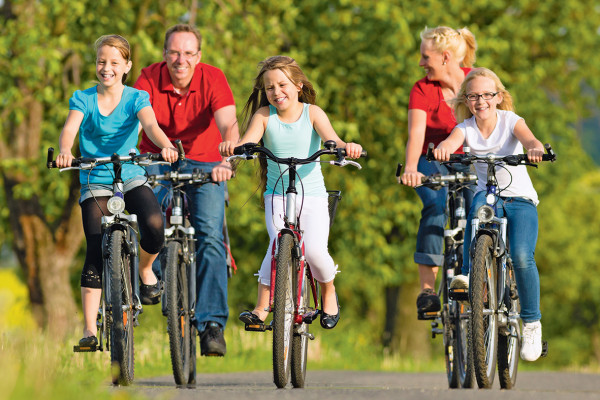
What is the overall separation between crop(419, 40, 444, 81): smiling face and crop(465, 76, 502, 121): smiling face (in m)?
1.08

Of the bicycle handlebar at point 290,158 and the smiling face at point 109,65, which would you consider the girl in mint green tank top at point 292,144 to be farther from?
the smiling face at point 109,65

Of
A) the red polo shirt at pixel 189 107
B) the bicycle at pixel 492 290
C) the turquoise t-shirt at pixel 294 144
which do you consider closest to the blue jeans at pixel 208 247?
the red polo shirt at pixel 189 107

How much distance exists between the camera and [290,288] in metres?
6.48

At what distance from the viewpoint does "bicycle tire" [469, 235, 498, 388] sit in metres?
6.39

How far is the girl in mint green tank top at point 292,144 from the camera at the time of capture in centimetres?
684

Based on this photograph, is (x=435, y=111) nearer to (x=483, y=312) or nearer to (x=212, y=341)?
(x=483, y=312)

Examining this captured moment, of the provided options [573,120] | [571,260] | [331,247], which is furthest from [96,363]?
[571,260]

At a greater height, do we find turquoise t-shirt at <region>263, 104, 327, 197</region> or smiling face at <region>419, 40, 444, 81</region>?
smiling face at <region>419, 40, 444, 81</region>

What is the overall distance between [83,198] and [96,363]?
204cm

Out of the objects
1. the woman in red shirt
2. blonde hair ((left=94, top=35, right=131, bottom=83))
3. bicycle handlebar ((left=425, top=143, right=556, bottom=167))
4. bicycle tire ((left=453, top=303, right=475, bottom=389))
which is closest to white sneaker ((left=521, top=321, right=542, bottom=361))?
bicycle tire ((left=453, top=303, right=475, bottom=389))

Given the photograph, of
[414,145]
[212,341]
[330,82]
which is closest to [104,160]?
[212,341]

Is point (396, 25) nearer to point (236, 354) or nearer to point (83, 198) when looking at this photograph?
point (236, 354)

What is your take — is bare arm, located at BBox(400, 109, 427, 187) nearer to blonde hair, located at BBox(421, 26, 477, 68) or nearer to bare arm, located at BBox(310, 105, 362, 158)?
blonde hair, located at BBox(421, 26, 477, 68)

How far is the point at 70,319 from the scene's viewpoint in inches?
602
